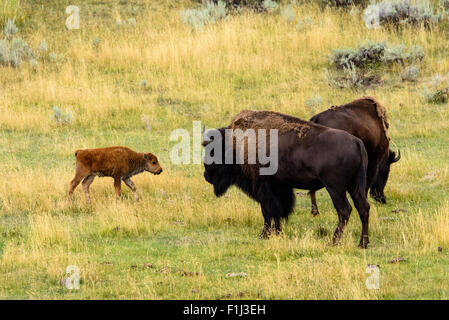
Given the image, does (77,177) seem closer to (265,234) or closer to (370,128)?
(265,234)

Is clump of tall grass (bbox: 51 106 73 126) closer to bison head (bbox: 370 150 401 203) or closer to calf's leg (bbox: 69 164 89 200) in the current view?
calf's leg (bbox: 69 164 89 200)

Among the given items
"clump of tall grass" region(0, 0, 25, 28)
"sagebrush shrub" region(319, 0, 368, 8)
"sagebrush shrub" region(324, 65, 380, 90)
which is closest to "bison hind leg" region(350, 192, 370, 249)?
"sagebrush shrub" region(324, 65, 380, 90)

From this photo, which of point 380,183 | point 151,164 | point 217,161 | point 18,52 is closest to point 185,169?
point 151,164

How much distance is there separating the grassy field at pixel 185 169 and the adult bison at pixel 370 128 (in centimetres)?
35

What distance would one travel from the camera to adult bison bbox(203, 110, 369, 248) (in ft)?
31.4

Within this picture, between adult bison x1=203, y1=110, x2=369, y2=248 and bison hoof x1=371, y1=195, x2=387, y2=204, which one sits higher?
adult bison x1=203, y1=110, x2=369, y2=248

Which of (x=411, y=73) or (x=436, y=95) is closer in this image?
(x=436, y=95)

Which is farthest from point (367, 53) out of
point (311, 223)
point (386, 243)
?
point (386, 243)

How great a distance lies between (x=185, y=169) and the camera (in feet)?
47.8

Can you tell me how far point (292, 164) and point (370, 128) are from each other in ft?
7.38

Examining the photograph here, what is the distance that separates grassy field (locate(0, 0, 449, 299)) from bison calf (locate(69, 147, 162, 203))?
0.97 ft

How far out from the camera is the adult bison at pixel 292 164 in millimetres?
9578

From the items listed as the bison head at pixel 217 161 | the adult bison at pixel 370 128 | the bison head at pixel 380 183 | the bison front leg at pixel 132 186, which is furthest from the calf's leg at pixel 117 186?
the bison head at pixel 380 183

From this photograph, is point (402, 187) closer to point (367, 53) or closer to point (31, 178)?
point (31, 178)
